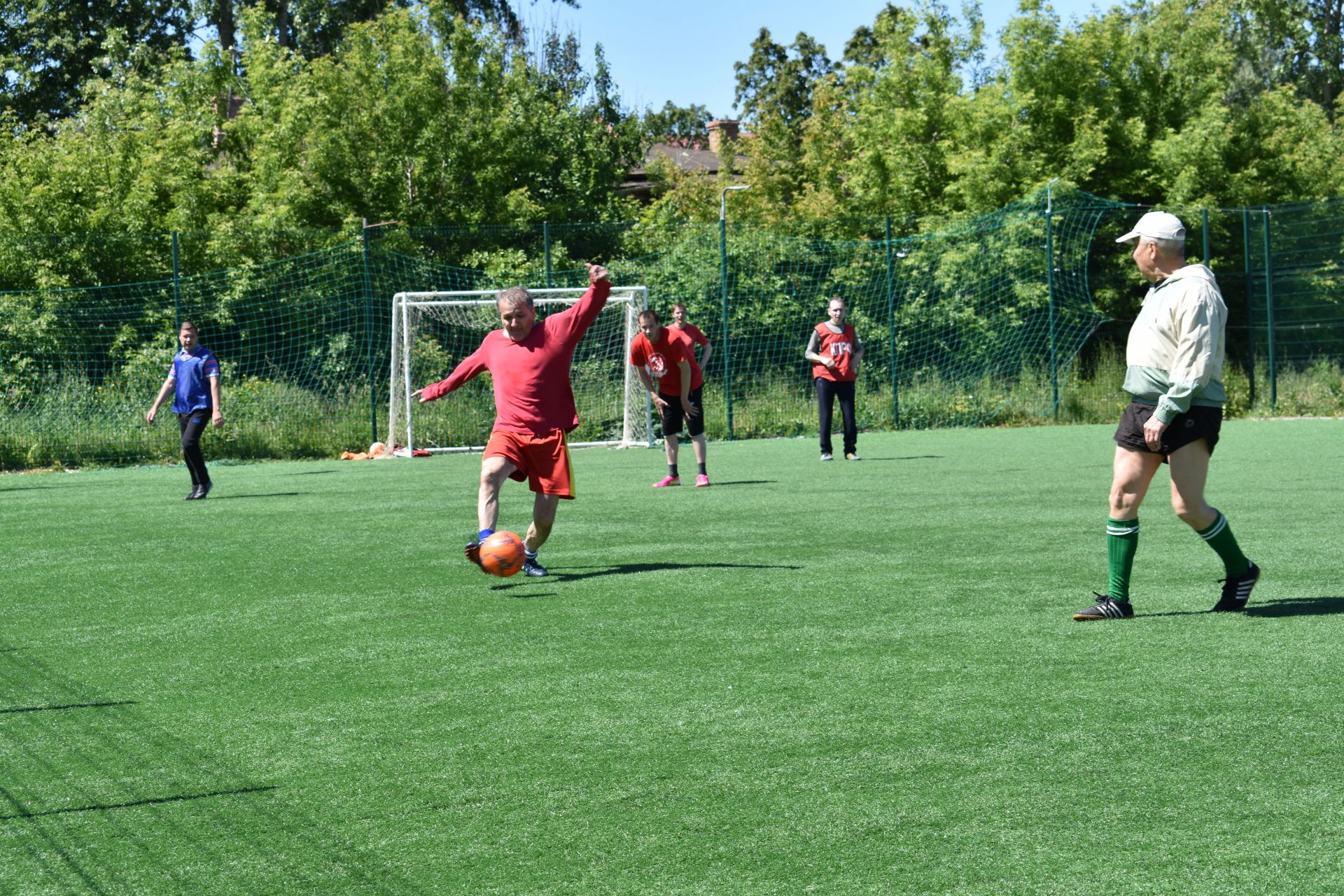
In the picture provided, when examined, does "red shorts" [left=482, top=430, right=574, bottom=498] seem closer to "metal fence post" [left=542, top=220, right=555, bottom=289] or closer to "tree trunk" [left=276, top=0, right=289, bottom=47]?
"metal fence post" [left=542, top=220, right=555, bottom=289]

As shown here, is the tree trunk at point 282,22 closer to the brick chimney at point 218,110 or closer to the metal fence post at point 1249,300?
the brick chimney at point 218,110

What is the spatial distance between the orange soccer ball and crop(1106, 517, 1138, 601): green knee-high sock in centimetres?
332

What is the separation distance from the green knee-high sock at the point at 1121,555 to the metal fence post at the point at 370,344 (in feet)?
54.4

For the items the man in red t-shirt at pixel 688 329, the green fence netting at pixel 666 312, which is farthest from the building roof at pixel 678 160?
the man in red t-shirt at pixel 688 329

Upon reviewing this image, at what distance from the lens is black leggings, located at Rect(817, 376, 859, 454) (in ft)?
58.2

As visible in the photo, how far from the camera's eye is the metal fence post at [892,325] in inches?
971

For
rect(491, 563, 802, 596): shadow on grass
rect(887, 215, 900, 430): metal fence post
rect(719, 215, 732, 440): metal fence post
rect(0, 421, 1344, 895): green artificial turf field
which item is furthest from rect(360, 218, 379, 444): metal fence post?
rect(491, 563, 802, 596): shadow on grass

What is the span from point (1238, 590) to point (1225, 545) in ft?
0.85

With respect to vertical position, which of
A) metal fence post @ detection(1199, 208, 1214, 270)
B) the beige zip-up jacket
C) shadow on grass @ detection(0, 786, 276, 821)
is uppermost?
metal fence post @ detection(1199, 208, 1214, 270)

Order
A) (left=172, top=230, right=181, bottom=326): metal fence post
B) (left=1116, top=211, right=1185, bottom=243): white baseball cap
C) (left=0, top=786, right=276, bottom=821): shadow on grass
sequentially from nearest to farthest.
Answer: (left=0, top=786, right=276, bottom=821): shadow on grass, (left=1116, top=211, right=1185, bottom=243): white baseball cap, (left=172, top=230, right=181, bottom=326): metal fence post

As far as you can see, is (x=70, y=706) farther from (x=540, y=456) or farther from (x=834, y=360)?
(x=834, y=360)

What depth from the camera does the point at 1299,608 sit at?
23.0 feet

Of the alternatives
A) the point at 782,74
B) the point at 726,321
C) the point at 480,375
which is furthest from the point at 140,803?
the point at 782,74

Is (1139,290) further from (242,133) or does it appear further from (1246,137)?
(242,133)
